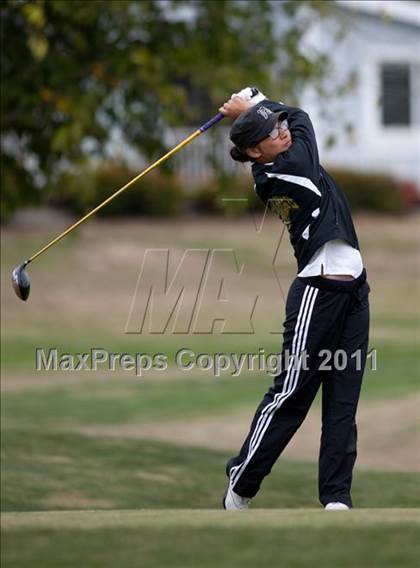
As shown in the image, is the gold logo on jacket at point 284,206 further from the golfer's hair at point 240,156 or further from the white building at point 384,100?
the white building at point 384,100

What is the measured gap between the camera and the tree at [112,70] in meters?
13.0

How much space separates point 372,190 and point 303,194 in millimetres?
25528

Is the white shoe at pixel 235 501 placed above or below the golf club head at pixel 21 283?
below

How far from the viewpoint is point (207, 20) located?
45.7ft

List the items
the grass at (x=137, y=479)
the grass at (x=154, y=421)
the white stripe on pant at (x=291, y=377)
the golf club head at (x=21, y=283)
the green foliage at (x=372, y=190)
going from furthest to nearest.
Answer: the green foliage at (x=372, y=190)
the grass at (x=137, y=479)
the golf club head at (x=21, y=283)
the white stripe on pant at (x=291, y=377)
the grass at (x=154, y=421)

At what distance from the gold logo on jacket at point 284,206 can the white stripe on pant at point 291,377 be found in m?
0.38

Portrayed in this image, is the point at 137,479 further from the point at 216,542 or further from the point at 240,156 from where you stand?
the point at 216,542

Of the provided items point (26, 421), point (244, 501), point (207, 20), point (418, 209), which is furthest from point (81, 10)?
point (418, 209)

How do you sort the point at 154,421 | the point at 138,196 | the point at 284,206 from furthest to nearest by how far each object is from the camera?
1. the point at 138,196
2. the point at 154,421
3. the point at 284,206

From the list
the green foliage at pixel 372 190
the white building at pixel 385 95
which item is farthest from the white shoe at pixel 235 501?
the white building at pixel 385 95

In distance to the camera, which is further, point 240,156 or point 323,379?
point 323,379

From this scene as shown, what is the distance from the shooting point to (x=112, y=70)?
13203 mm

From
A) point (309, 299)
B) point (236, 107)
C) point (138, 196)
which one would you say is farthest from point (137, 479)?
point (138, 196)

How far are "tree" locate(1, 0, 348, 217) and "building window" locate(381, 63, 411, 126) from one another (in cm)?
1933
